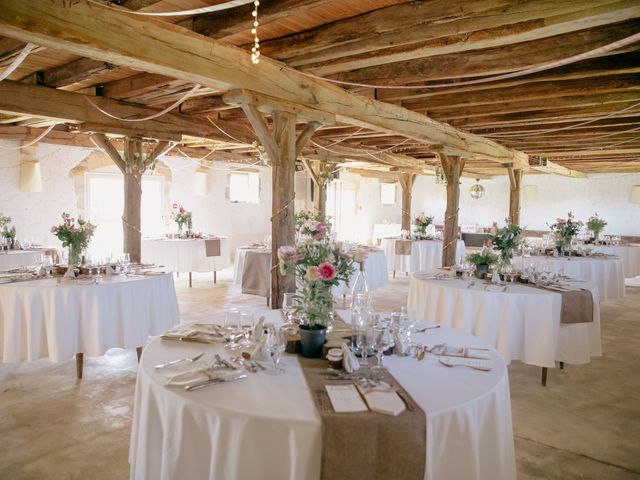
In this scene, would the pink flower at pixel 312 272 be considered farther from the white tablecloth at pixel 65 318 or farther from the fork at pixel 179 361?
the white tablecloth at pixel 65 318

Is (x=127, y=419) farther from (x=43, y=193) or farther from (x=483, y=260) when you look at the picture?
(x=43, y=193)

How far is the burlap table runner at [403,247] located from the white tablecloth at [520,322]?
5295 mm

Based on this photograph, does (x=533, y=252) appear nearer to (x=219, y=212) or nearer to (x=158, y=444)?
(x=158, y=444)

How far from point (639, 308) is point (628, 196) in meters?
8.73

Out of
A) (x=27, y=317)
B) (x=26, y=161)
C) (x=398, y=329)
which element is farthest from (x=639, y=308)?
(x=26, y=161)

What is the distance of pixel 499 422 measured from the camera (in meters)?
1.82

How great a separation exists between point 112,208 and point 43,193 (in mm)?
1385

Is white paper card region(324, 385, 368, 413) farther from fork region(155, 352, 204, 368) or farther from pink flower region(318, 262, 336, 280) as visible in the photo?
fork region(155, 352, 204, 368)

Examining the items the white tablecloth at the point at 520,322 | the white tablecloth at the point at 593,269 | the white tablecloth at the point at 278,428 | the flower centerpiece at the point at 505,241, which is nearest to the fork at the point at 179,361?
the white tablecloth at the point at 278,428

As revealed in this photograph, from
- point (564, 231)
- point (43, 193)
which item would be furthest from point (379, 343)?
point (43, 193)

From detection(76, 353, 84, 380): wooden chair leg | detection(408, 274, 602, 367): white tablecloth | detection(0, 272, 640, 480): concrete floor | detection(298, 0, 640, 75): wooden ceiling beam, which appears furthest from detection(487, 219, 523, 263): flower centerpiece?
detection(76, 353, 84, 380): wooden chair leg

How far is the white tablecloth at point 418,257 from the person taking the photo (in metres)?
9.41

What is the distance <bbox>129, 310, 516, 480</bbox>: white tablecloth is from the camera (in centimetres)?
157

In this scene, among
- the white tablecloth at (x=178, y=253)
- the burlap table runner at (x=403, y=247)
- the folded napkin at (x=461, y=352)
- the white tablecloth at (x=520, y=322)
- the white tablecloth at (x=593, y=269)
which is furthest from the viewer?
the burlap table runner at (x=403, y=247)
